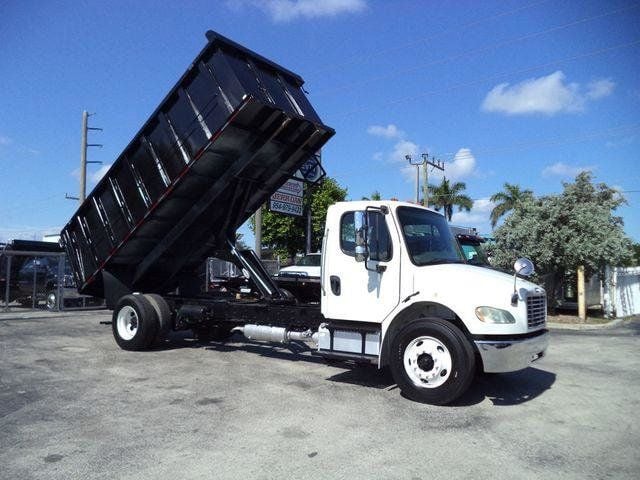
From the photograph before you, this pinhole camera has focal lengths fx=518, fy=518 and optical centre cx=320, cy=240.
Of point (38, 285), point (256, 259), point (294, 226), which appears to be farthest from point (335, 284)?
point (294, 226)

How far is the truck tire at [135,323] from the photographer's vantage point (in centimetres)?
895

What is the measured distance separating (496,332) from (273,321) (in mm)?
3561

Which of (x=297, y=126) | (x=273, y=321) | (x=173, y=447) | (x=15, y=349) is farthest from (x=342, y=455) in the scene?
(x=15, y=349)

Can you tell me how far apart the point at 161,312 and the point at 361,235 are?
4530 mm

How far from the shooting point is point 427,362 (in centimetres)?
593

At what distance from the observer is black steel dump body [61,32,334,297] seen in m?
7.58

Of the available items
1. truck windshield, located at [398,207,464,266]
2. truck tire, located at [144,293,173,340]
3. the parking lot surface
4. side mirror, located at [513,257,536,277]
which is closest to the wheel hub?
the parking lot surface

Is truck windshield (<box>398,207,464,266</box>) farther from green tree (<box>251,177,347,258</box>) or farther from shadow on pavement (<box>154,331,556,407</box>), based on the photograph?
green tree (<box>251,177,347,258</box>)

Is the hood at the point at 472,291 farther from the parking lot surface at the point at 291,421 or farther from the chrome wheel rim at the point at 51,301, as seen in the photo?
the chrome wheel rim at the point at 51,301

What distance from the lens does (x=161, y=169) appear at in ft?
26.7

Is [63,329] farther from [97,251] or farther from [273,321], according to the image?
[273,321]

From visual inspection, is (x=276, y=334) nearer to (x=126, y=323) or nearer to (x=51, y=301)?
(x=126, y=323)

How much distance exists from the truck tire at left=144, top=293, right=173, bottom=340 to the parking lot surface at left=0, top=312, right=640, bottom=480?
0.53 meters

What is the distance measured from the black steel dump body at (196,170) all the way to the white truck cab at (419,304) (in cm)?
189
